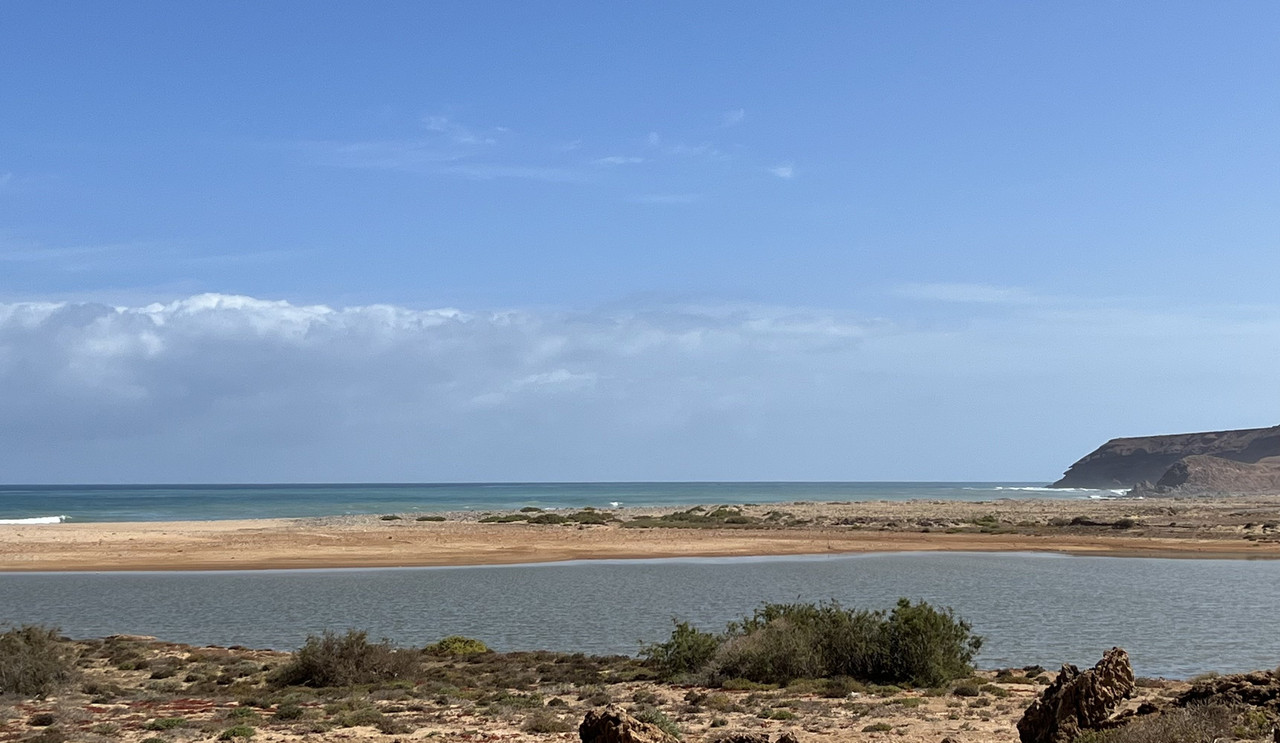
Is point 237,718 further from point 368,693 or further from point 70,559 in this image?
point 70,559

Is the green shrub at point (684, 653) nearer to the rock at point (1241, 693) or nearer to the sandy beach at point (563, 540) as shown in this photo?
the rock at point (1241, 693)

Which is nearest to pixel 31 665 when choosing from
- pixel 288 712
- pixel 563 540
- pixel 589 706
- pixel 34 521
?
pixel 288 712

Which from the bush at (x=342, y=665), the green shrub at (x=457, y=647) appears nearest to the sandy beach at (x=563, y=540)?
the green shrub at (x=457, y=647)

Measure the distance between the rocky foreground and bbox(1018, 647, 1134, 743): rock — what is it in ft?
0.06

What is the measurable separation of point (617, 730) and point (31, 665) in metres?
11.9

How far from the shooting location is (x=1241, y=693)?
11.8 metres

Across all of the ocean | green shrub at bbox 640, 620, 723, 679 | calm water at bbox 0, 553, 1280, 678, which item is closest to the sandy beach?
the ocean

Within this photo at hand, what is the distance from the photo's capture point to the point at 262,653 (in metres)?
21.3

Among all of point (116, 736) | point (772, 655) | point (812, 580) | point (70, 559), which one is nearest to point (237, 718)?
point (116, 736)

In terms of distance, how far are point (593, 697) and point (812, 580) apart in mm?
21291

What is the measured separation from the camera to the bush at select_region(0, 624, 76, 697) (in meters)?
16.9

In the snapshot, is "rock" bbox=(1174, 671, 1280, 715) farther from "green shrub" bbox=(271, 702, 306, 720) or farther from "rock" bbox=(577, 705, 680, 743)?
"green shrub" bbox=(271, 702, 306, 720)

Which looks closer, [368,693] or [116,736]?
[116,736]

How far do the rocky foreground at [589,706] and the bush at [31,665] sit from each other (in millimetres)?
130
